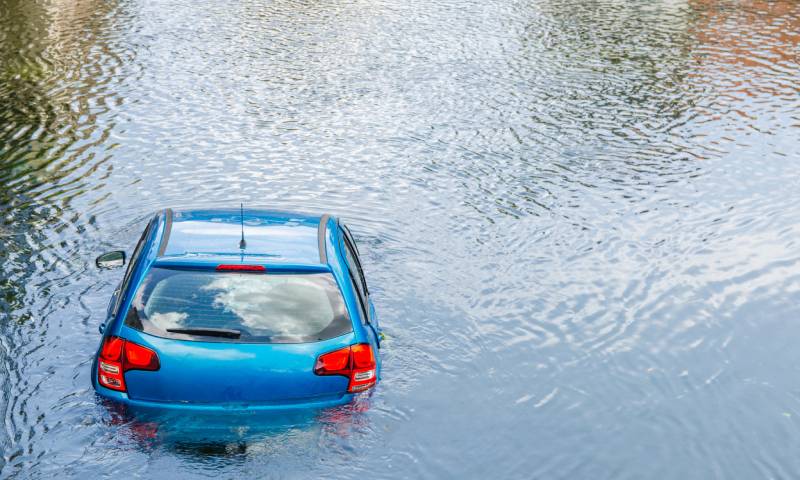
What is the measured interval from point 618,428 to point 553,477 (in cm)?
108

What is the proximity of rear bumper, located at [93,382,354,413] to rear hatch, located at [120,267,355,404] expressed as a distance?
0.03 m

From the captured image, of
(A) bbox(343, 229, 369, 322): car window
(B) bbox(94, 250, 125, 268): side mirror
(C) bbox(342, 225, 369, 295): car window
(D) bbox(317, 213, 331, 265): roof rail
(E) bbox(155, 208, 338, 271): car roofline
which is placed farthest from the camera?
(B) bbox(94, 250, 125, 268): side mirror

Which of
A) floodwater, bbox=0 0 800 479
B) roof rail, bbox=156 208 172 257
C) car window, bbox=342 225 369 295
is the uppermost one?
roof rail, bbox=156 208 172 257

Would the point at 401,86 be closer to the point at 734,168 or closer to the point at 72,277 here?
the point at 734,168

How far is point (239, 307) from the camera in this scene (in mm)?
7223

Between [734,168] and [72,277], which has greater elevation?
[72,277]

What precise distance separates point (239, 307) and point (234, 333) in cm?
19

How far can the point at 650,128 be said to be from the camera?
18.8 metres

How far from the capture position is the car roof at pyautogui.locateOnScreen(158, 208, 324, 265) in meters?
A: 7.42

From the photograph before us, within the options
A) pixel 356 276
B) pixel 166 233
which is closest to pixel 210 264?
pixel 166 233

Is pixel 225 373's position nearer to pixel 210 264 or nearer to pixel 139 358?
pixel 139 358

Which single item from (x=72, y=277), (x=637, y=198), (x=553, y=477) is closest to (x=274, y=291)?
(x=553, y=477)

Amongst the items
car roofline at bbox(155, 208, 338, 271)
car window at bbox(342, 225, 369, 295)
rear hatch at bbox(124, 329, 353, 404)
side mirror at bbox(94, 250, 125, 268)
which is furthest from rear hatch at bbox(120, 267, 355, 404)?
side mirror at bbox(94, 250, 125, 268)

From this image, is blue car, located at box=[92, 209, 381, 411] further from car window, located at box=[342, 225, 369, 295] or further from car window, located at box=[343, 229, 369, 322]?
car window, located at box=[342, 225, 369, 295]
